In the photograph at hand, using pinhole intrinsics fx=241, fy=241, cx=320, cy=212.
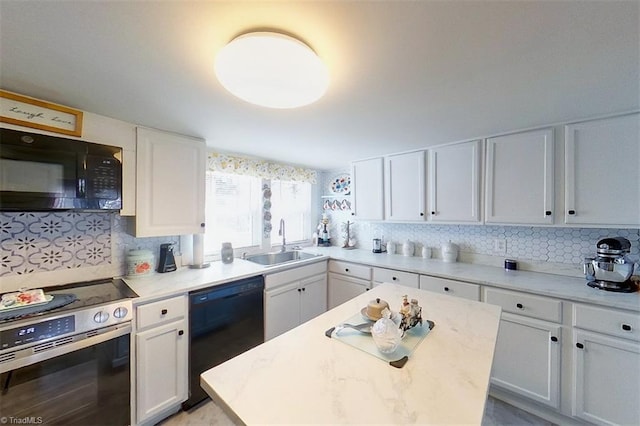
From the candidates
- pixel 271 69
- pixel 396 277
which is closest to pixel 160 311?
pixel 271 69

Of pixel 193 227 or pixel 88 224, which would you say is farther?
pixel 193 227

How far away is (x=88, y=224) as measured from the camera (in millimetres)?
1758

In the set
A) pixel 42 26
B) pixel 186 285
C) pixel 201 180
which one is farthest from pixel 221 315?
pixel 42 26

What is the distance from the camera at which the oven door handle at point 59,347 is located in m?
1.06

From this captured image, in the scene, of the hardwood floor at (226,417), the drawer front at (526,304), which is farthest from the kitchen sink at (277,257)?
the drawer front at (526,304)

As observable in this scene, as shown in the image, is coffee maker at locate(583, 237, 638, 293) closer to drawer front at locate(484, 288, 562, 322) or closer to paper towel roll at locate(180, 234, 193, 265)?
drawer front at locate(484, 288, 562, 322)

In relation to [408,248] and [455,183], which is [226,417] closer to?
[408,248]

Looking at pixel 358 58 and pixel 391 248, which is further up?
pixel 358 58

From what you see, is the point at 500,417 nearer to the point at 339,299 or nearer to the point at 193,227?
the point at 339,299

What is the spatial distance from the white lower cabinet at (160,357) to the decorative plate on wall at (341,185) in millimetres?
2419

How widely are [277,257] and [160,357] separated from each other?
5.35 ft

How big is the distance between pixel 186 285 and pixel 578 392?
2.71 m

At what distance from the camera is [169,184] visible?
1.94 meters

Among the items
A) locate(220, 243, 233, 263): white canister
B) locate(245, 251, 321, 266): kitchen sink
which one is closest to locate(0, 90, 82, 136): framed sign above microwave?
locate(220, 243, 233, 263): white canister
